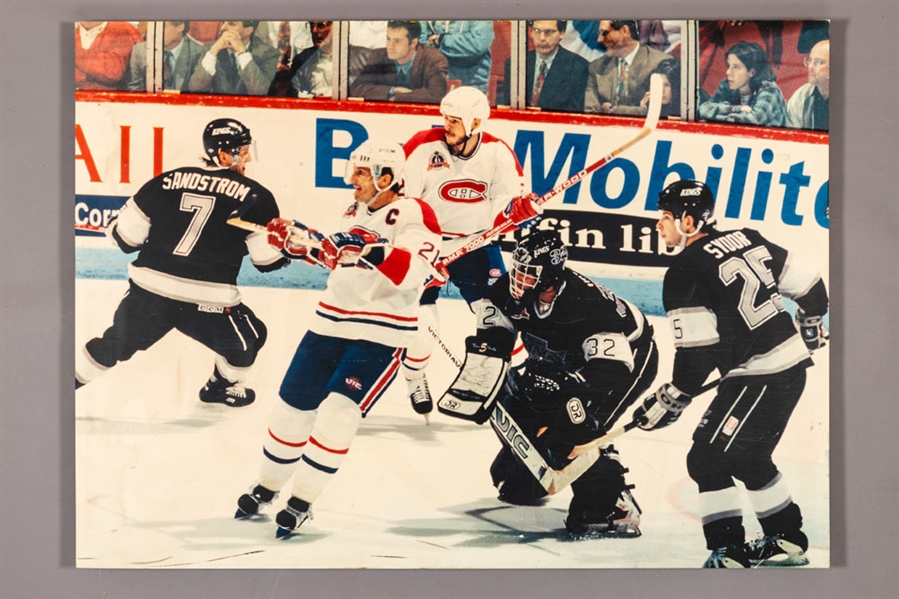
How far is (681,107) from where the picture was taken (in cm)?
177

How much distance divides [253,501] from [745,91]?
5.35 feet

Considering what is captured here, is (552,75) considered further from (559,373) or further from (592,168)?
(559,373)

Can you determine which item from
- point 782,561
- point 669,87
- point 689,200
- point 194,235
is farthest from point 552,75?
point 782,561

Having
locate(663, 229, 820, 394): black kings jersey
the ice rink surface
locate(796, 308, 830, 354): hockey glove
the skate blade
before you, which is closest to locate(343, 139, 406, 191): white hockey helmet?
the ice rink surface

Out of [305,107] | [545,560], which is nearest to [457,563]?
[545,560]

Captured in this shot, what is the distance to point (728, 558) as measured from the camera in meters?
1.77

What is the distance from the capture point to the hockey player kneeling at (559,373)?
1.75 m

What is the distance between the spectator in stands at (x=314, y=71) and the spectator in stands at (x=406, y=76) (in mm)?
39

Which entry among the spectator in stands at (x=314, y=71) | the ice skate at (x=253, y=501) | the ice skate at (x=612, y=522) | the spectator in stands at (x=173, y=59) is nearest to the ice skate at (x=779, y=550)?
the ice skate at (x=612, y=522)

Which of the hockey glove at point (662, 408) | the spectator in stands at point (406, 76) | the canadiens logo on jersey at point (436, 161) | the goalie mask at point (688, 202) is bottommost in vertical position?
the hockey glove at point (662, 408)

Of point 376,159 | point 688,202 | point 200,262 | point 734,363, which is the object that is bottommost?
point 734,363

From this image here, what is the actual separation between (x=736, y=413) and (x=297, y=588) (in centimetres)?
120

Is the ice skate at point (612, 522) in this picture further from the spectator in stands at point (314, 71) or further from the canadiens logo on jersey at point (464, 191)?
the spectator in stands at point (314, 71)
